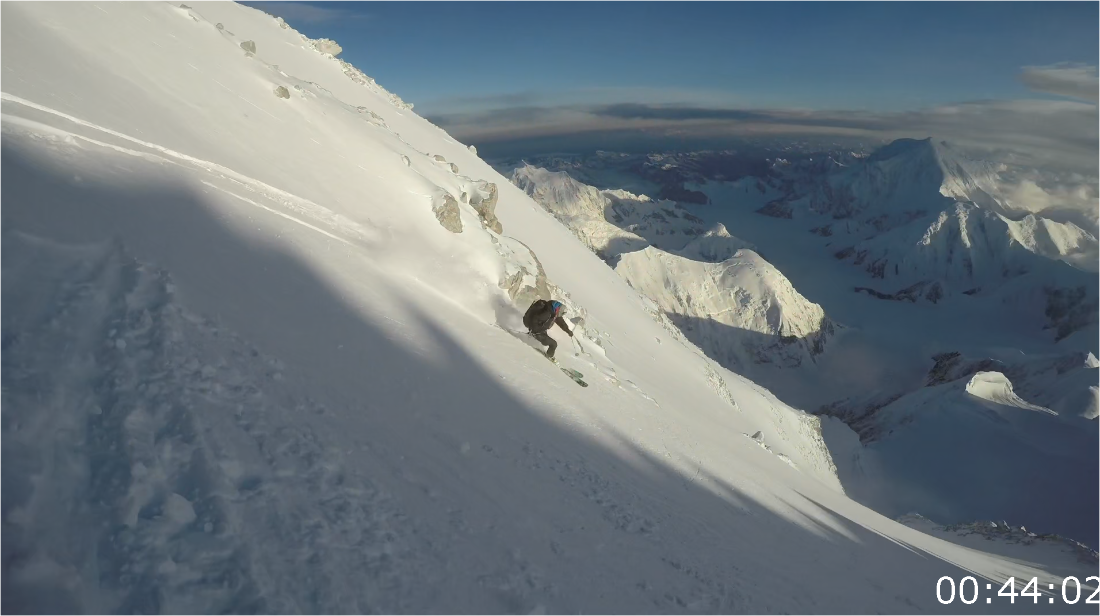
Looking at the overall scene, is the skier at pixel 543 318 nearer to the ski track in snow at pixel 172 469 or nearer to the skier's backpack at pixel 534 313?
the skier's backpack at pixel 534 313

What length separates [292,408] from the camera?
23.1 ft

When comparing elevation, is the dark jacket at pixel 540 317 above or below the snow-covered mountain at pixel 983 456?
above

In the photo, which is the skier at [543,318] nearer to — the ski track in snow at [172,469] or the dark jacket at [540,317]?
the dark jacket at [540,317]

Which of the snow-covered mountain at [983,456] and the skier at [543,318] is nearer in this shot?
the skier at [543,318]

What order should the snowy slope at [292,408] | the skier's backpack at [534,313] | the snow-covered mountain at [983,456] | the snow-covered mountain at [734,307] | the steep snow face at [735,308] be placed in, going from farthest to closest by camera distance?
the steep snow face at [735,308] → the snow-covered mountain at [734,307] → the snow-covered mountain at [983,456] → the skier's backpack at [534,313] → the snowy slope at [292,408]

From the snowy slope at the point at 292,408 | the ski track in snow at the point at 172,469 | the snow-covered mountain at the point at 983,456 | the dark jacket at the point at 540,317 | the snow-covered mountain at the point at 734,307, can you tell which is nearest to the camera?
the ski track in snow at the point at 172,469

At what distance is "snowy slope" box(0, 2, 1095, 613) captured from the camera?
201 inches

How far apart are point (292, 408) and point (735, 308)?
457 feet

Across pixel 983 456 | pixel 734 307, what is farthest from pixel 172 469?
pixel 734 307

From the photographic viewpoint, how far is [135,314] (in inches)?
268

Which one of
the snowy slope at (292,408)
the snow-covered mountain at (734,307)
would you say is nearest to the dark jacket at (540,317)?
the snowy slope at (292,408)

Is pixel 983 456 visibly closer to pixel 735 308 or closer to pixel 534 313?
pixel 534 313

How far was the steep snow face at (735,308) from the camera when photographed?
132000 millimetres

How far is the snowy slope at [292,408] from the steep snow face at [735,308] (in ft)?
379
